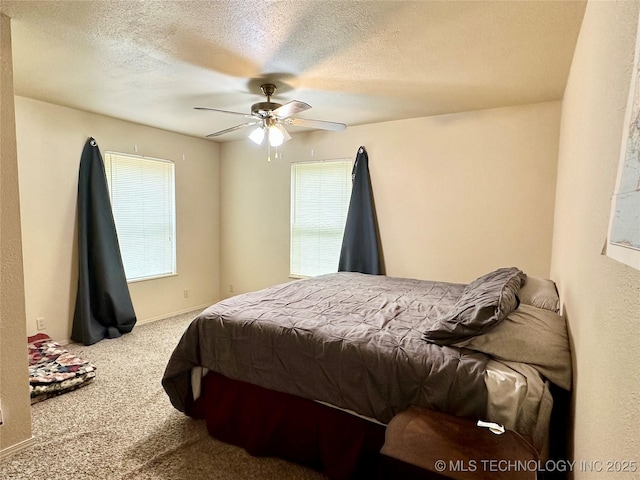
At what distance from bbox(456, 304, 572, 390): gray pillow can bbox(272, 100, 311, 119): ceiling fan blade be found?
1822mm

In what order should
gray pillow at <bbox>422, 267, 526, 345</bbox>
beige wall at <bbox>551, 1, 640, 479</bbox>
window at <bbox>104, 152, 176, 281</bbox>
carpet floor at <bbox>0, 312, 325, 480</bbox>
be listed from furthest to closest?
window at <bbox>104, 152, 176, 281</bbox> < carpet floor at <bbox>0, 312, 325, 480</bbox> < gray pillow at <bbox>422, 267, 526, 345</bbox> < beige wall at <bbox>551, 1, 640, 479</bbox>

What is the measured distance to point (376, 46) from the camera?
7.10 ft

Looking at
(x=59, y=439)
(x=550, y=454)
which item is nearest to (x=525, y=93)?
(x=550, y=454)

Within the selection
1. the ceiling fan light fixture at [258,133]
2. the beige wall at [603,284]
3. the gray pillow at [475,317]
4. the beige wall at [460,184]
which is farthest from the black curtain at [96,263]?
the beige wall at [603,284]

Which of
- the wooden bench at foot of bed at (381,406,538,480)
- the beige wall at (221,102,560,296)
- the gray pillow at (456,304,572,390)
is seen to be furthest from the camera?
the beige wall at (221,102,560,296)

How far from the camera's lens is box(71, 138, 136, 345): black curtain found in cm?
358

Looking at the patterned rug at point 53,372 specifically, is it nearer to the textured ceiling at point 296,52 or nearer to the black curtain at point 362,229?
the textured ceiling at point 296,52

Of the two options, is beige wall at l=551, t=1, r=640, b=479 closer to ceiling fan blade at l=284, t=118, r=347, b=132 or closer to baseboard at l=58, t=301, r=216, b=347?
ceiling fan blade at l=284, t=118, r=347, b=132

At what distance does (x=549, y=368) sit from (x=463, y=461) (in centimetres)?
65

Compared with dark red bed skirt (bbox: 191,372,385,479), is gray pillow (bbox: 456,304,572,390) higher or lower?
higher

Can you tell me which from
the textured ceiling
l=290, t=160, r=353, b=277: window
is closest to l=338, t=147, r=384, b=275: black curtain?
l=290, t=160, r=353, b=277: window

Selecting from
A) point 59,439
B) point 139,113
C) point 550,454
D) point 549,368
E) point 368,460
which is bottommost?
point 59,439

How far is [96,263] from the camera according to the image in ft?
12.1

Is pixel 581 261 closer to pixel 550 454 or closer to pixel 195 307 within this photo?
pixel 550 454
